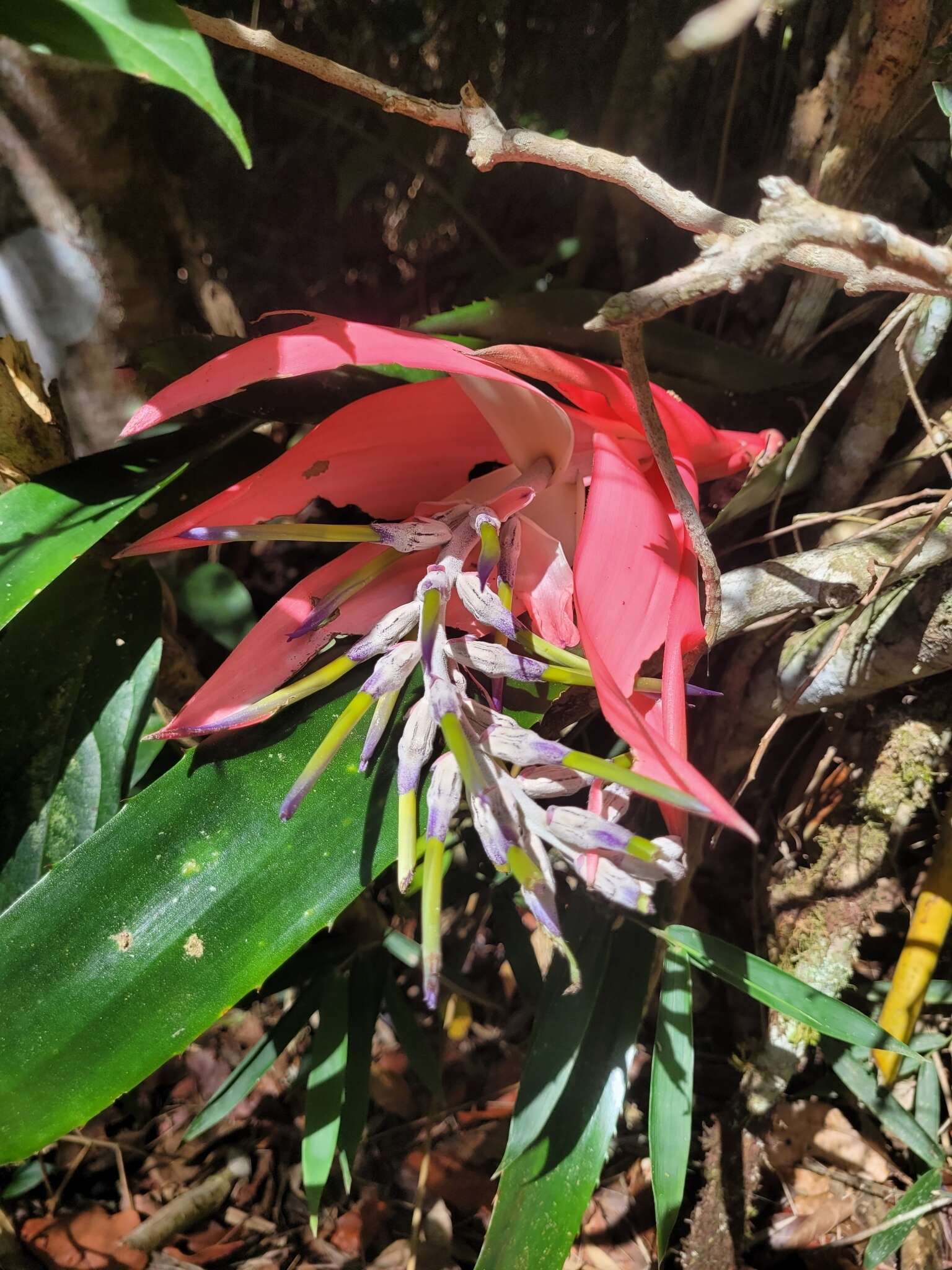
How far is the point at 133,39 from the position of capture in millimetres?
368

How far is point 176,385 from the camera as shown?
0.42 meters

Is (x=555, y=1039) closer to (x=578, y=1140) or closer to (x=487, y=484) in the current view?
(x=578, y=1140)

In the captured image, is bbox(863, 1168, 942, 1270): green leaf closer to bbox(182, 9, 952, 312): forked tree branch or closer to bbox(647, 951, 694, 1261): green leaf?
bbox(647, 951, 694, 1261): green leaf

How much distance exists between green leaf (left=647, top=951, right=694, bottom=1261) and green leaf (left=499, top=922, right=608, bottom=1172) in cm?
6

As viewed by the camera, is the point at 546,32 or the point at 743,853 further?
the point at 743,853

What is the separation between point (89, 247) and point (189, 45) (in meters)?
0.42

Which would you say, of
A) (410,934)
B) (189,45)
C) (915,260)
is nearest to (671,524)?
(915,260)

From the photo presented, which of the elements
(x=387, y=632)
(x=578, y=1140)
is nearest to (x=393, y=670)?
(x=387, y=632)

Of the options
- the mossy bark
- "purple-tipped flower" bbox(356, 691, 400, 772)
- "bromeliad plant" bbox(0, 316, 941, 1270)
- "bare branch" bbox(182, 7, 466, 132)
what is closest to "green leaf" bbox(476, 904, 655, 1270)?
"bromeliad plant" bbox(0, 316, 941, 1270)

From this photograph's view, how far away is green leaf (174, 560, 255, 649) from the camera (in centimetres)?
76

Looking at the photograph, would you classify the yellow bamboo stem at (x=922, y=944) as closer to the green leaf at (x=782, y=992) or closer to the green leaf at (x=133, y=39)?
the green leaf at (x=782, y=992)

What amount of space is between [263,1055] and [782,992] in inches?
22.7

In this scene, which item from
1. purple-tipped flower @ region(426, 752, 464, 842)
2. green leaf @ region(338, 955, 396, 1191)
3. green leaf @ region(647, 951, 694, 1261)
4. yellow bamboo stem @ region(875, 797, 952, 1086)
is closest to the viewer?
purple-tipped flower @ region(426, 752, 464, 842)

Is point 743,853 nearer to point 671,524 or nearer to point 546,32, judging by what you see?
point 671,524
